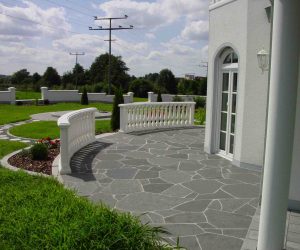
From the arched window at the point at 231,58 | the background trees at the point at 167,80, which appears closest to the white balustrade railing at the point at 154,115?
the arched window at the point at 231,58

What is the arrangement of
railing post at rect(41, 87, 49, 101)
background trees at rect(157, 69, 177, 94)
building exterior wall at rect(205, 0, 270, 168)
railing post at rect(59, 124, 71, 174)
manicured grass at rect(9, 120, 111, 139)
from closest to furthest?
building exterior wall at rect(205, 0, 270, 168)
railing post at rect(59, 124, 71, 174)
manicured grass at rect(9, 120, 111, 139)
railing post at rect(41, 87, 49, 101)
background trees at rect(157, 69, 177, 94)

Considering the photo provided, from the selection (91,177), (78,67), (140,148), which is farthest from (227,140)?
(78,67)

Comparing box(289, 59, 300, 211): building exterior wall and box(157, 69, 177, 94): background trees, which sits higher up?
box(157, 69, 177, 94): background trees

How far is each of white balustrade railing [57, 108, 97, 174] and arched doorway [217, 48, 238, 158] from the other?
3.87 m

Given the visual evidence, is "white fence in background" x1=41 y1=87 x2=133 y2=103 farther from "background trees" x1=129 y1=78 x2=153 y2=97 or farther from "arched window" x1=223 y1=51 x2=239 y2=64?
"arched window" x1=223 y1=51 x2=239 y2=64

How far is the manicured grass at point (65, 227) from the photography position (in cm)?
343

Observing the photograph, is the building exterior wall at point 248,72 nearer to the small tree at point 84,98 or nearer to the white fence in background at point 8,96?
the small tree at point 84,98

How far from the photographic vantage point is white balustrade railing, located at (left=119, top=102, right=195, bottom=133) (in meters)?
12.7

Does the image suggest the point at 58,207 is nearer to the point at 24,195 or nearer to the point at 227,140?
the point at 24,195

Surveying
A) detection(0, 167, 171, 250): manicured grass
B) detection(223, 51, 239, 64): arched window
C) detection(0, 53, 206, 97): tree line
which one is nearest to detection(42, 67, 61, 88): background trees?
detection(0, 53, 206, 97): tree line

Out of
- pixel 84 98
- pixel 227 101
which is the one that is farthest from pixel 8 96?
pixel 227 101

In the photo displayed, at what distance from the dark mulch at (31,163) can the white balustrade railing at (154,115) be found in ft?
13.5

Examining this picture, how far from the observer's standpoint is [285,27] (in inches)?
133

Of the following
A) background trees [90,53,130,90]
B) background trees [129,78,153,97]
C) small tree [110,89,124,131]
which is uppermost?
background trees [90,53,130,90]
